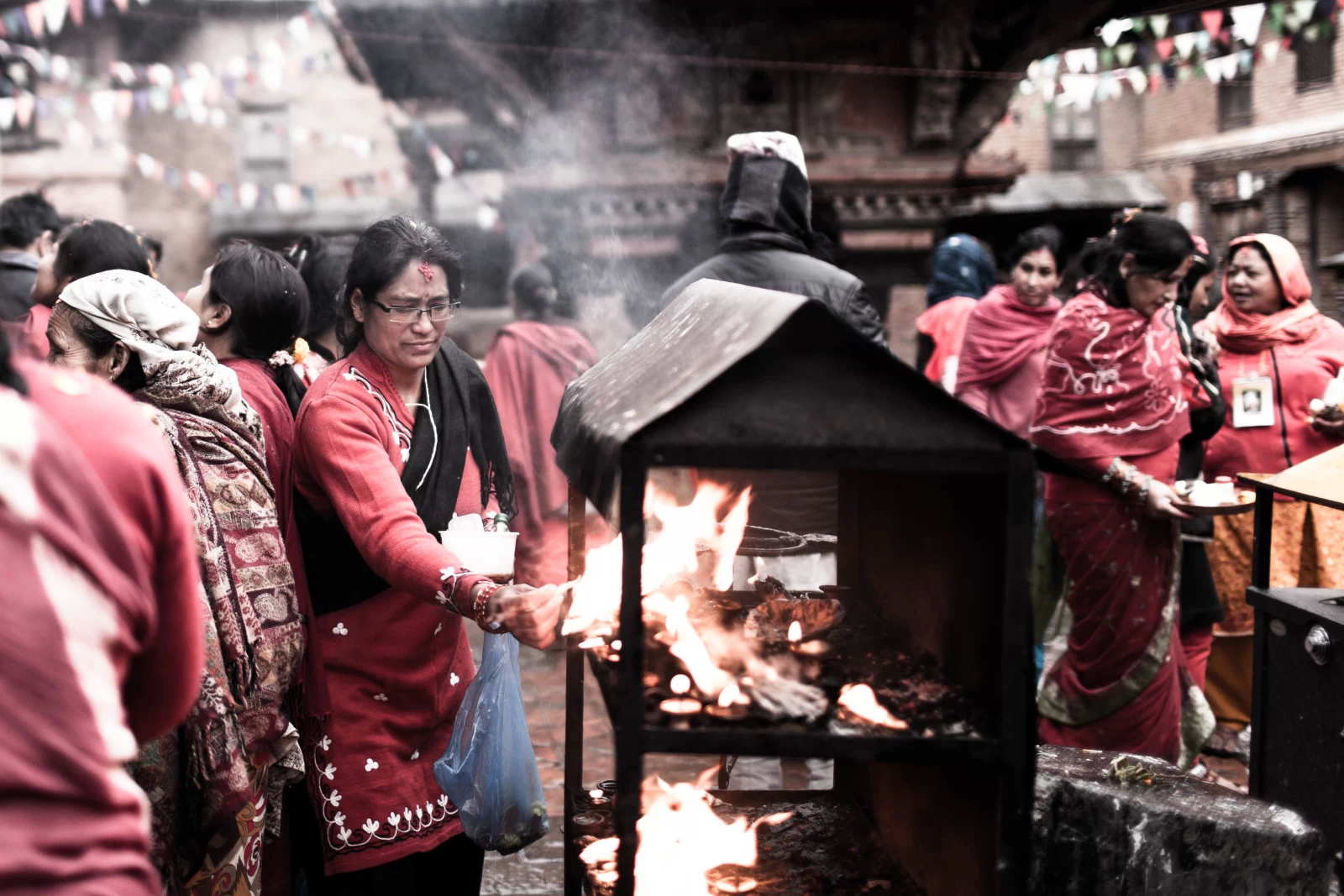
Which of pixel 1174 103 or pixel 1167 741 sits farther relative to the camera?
pixel 1174 103

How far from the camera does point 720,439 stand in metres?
1.78

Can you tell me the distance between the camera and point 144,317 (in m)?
2.39

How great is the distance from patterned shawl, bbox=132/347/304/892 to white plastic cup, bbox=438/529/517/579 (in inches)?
17.0

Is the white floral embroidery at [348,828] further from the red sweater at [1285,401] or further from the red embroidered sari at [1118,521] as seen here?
the red sweater at [1285,401]

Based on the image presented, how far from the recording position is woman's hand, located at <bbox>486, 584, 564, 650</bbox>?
2168 millimetres

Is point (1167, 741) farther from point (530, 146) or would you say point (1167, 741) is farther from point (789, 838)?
point (530, 146)

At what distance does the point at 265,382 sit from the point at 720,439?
166cm

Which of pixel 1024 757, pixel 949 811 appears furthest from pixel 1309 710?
pixel 1024 757

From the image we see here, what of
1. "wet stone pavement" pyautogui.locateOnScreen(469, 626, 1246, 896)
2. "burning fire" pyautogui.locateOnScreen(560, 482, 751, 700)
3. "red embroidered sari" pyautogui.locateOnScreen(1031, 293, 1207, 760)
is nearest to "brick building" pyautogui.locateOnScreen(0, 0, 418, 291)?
"wet stone pavement" pyautogui.locateOnScreen(469, 626, 1246, 896)

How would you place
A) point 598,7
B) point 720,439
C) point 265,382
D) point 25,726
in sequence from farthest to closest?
1. point 598,7
2. point 265,382
3. point 720,439
4. point 25,726

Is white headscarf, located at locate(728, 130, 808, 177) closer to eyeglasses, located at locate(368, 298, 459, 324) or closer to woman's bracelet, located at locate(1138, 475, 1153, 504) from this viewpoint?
woman's bracelet, located at locate(1138, 475, 1153, 504)

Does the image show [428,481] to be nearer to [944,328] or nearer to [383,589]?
[383,589]

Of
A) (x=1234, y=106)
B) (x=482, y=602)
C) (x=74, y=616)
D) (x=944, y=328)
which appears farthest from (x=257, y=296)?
(x=1234, y=106)

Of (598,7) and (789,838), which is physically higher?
(598,7)
